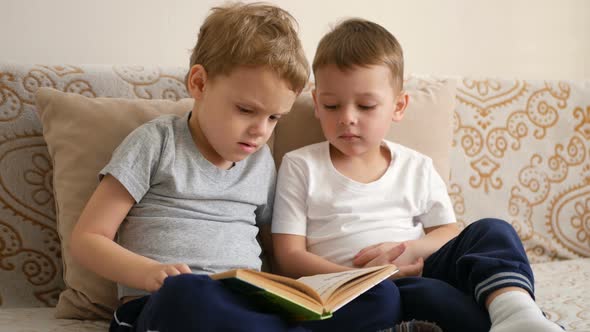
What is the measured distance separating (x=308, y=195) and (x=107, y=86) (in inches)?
21.8

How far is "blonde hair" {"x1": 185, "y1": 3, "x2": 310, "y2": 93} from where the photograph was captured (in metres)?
1.30

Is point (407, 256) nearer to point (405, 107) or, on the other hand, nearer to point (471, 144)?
point (405, 107)

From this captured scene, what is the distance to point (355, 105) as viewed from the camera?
1484 mm

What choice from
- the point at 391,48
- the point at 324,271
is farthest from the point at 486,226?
the point at 391,48

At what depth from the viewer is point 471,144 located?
190 centimetres

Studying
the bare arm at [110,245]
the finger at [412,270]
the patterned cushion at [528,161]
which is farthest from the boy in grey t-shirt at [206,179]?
the patterned cushion at [528,161]

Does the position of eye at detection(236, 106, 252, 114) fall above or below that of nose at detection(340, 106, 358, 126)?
above

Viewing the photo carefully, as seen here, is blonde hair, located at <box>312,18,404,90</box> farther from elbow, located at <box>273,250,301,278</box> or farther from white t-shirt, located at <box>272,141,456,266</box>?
elbow, located at <box>273,250,301,278</box>

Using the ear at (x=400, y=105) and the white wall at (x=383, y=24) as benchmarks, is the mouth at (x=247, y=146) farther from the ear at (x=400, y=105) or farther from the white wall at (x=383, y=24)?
the white wall at (x=383, y=24)

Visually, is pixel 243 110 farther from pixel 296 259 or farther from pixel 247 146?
pixel 296 259

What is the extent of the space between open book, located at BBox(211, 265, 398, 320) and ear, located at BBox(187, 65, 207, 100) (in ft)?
1.58

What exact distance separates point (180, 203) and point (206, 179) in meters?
0.08

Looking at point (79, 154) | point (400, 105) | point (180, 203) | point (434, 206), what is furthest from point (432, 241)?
point (79, 154)

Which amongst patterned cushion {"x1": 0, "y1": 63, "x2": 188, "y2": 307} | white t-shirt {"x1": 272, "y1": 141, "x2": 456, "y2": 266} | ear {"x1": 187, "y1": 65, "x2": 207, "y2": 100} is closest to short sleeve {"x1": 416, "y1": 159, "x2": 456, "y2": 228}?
white t-shirt {"x1": 272, "y1": 141, "x2": 456, "y2": 266}
